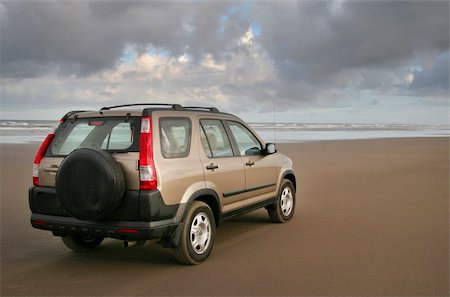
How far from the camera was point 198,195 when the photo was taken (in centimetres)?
537

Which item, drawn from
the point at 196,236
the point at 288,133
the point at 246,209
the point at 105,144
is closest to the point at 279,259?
the point at 196,236

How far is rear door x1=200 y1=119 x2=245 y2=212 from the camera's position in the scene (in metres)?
5.71

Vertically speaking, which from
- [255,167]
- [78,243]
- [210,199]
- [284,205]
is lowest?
[78,243]

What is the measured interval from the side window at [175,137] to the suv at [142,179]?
0.04ft

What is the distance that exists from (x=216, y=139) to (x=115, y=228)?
183 cm

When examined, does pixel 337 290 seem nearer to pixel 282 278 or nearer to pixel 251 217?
pixel 282 278

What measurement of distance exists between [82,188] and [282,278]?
222 cm

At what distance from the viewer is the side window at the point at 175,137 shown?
16.8ft

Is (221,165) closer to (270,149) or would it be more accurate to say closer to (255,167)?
(255,167)

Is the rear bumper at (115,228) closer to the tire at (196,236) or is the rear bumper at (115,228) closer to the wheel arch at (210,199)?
the tire at (196,236)

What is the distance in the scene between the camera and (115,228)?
4859mm

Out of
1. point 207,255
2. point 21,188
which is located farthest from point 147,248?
point 21,188

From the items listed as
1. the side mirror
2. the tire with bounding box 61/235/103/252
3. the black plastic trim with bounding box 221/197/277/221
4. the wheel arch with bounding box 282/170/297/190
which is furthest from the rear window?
the wheel arch with bounding box 282/170/297/190

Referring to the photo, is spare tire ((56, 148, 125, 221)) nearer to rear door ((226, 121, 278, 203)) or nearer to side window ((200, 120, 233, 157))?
side window ((200, 120, 233, 157))
